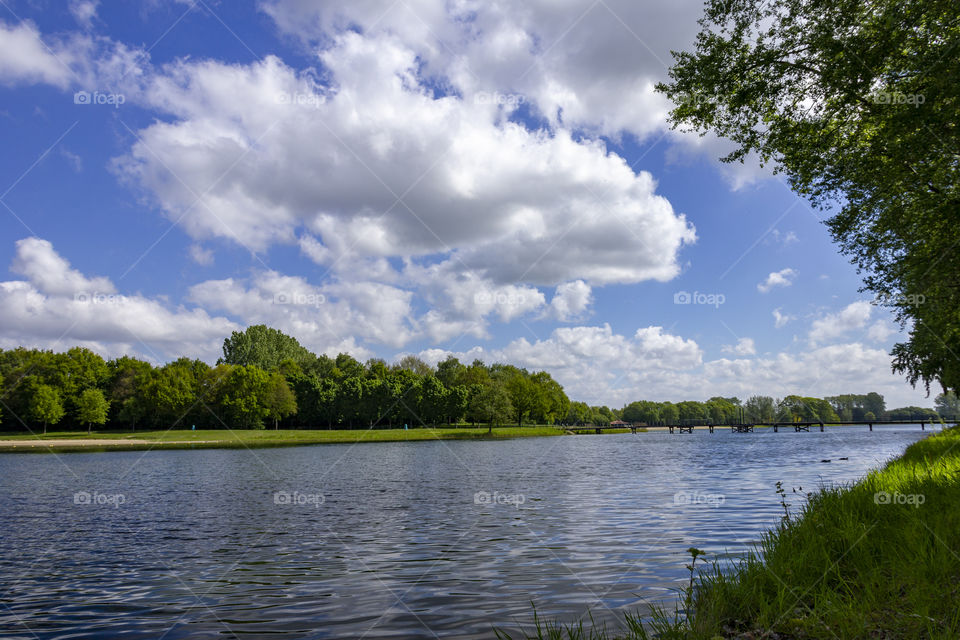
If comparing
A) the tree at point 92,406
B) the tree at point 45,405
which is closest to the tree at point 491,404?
the tree at point 92,406

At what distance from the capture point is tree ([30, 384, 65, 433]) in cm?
10500

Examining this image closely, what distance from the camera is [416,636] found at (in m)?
9.48

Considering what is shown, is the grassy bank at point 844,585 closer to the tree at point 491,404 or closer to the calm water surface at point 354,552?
the calm water surface at point 354,552

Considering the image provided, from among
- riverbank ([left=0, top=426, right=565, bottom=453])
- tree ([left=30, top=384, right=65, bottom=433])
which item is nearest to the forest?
tree ([left=30, top=384, right=65, bottom=433])

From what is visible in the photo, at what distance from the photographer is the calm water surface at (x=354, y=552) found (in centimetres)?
1065

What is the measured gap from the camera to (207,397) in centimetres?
12069
